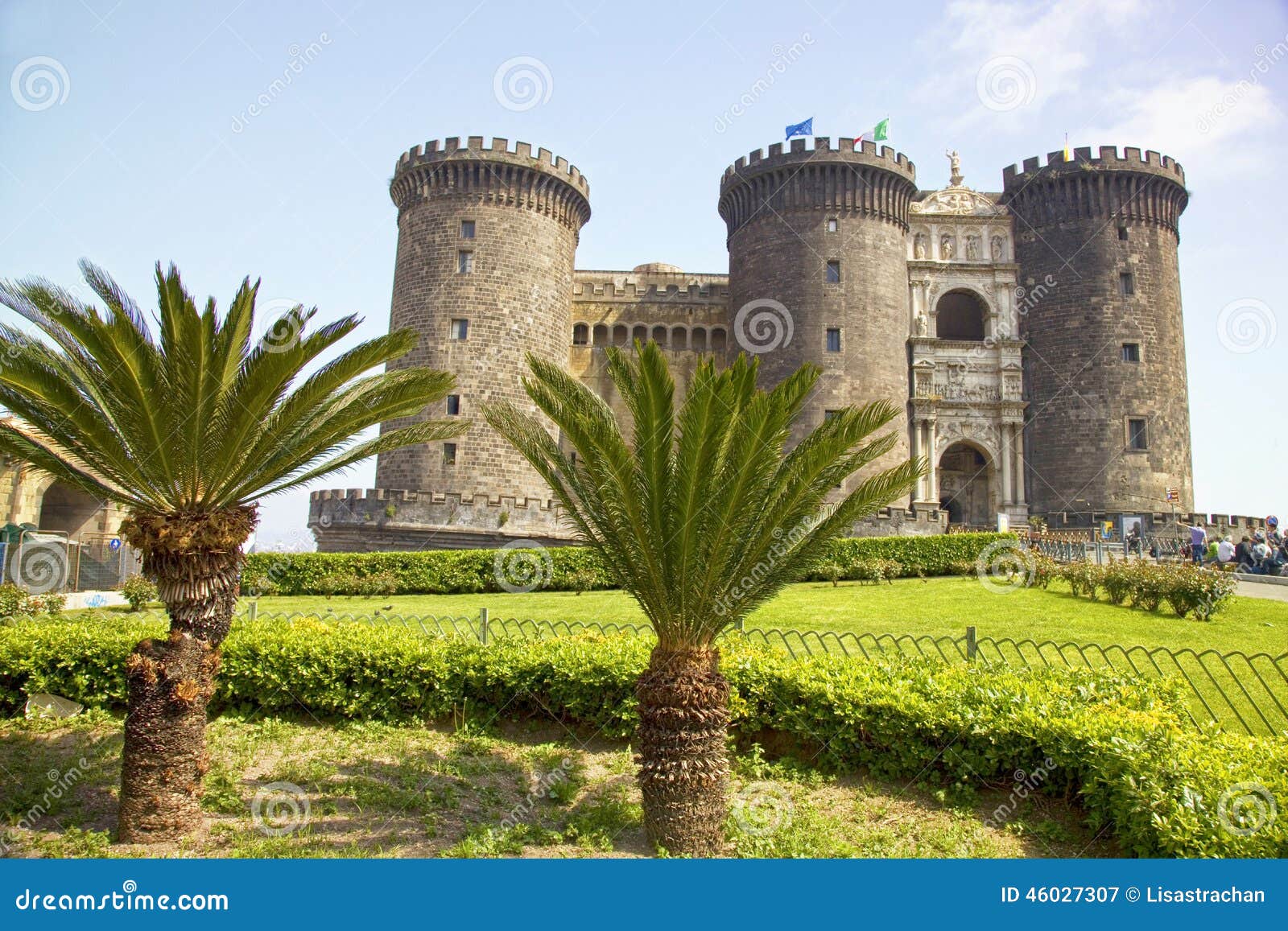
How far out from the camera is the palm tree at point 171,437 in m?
6.85

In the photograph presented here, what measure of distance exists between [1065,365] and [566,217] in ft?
60.9

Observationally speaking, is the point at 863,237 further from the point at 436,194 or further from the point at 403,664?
the point at 403,664

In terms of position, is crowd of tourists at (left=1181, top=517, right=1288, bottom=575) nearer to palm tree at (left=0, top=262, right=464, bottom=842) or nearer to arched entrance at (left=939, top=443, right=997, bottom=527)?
arched entrance at (left=939, top=443, right=997, bottom=527)

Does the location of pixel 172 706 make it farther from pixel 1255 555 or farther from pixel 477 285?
pixel 477 285

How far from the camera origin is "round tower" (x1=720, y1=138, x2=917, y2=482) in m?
30.9

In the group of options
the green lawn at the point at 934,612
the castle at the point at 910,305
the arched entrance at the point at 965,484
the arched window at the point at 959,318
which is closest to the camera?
the green lawn at the point at 934,612

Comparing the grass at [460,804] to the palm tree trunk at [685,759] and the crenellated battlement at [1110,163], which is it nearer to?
the palm tree trunk at [685,759]

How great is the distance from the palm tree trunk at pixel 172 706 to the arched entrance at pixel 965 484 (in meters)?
29.3

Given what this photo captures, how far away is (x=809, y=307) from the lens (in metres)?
31.1

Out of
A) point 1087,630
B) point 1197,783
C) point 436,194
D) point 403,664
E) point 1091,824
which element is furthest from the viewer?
point 436,194

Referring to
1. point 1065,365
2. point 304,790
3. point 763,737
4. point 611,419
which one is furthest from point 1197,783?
point 1065,365

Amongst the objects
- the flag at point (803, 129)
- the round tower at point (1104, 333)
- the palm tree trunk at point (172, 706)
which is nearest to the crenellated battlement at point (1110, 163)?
the round tower at point (1104, 333)

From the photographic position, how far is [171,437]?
6.93 metres

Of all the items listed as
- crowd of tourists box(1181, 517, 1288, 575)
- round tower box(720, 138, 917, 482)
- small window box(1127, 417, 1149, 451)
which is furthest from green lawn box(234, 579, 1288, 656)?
small window box(1127, 417, 1149, 451)
